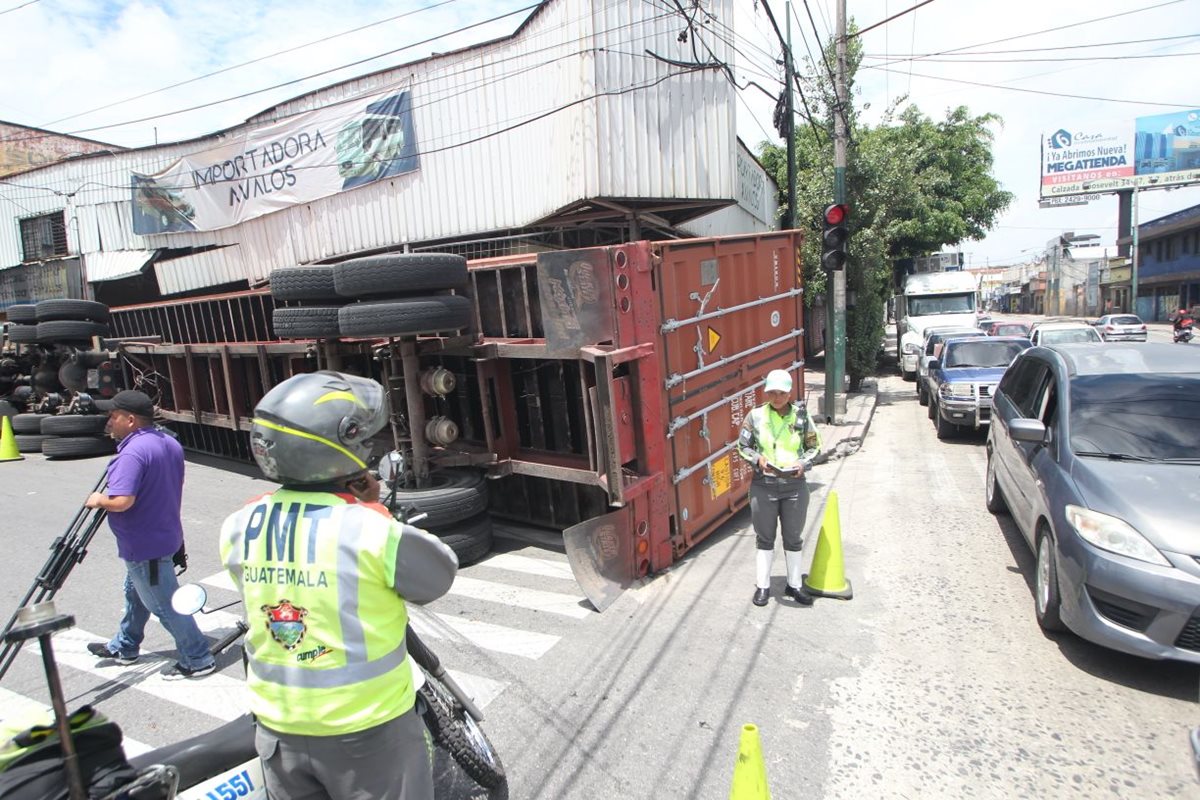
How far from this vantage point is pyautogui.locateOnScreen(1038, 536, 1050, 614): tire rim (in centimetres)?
430

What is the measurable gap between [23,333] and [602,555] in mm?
11478

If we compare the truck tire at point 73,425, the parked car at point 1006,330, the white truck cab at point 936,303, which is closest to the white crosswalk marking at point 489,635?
the truck tire at point 73,425

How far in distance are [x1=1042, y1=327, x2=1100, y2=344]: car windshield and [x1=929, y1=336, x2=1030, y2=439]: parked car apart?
231 centimetres

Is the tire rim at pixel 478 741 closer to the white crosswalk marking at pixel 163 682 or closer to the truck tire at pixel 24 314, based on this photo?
the white crosswalk marking at pixel 163 682

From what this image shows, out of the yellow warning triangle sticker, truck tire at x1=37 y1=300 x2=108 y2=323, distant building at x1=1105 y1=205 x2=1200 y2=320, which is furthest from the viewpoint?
distant building at x1=1105 y1=205 x2=1200 y2=320

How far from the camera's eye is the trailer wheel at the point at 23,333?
36.2 ft

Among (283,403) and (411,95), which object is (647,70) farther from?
(283,403)

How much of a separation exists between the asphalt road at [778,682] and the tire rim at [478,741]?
570 mm

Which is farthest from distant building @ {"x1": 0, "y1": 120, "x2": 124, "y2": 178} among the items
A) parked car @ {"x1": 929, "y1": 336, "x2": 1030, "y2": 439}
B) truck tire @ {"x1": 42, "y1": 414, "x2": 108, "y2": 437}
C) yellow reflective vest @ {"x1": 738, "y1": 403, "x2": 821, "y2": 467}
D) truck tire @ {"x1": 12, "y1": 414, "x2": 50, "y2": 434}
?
yellow reflective vest @ {"x1": 738, "y1": 403, "x2": 821, "y2": 467}

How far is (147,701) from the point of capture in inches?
159

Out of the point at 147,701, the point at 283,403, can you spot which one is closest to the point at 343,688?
the point at 283,403

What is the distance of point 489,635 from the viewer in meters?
4.75

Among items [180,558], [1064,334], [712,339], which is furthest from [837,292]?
[180,558]

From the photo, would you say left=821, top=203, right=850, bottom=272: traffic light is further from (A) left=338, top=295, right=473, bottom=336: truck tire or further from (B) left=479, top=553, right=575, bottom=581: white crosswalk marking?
(A) left=338, top=295, right=473, bottom=336: truck tire
